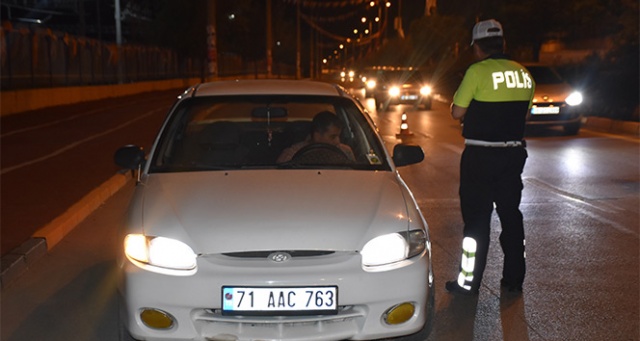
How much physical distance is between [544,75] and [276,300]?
17.0m

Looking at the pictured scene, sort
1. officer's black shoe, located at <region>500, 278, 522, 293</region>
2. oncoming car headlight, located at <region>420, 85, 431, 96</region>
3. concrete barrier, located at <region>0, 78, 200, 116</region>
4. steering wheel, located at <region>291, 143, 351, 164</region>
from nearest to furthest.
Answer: steering wheel, located at <region>291, 143, 351, 164</region>, officer's black shoe, located at <region>500, 278, 522, 293</region>, concrete barrier, located at <region>0, 78, 200, 116</region>, oncoming car headlight, located at <region>420, 85, 431, 96</region>

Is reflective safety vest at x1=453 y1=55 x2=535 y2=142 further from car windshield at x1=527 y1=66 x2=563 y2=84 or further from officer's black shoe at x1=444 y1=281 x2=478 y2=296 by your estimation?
car windshield at x1=527 y1=66 x2=563 y2=84

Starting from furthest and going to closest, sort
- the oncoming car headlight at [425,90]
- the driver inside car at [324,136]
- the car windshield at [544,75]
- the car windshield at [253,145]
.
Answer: the oncoming car headlight at [425,90] < the car windshield at [544,75] < the driver inside car at [324,136] < the car windshield at [253,145]

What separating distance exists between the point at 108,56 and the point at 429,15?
24178 millimetres

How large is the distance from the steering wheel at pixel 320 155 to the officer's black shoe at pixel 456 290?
119 centimetres

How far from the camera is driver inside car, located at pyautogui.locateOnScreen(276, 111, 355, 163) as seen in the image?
5637 millimetres

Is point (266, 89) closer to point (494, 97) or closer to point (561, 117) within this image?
point (494, 97)

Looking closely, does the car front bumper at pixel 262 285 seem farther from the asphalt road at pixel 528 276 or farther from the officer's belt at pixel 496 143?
the officer's belt at pixel 496 143

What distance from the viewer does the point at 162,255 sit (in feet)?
13.3

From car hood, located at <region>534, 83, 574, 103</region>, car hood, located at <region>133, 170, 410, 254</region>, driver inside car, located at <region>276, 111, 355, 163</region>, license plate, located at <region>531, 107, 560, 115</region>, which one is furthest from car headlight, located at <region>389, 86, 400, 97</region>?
car hood, located at <region>133, 170, 410, 254</region>

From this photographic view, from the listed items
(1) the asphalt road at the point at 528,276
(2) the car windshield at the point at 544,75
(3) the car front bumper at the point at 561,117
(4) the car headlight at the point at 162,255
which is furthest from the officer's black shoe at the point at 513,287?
(2) the car windshield at the point at 544,75

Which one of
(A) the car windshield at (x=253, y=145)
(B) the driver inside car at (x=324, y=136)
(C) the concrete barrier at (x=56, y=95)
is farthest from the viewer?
(C) the concrete barrier at (x=56, y=95)

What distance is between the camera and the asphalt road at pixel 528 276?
506 centimetres

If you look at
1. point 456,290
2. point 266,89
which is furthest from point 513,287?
point 266,89
